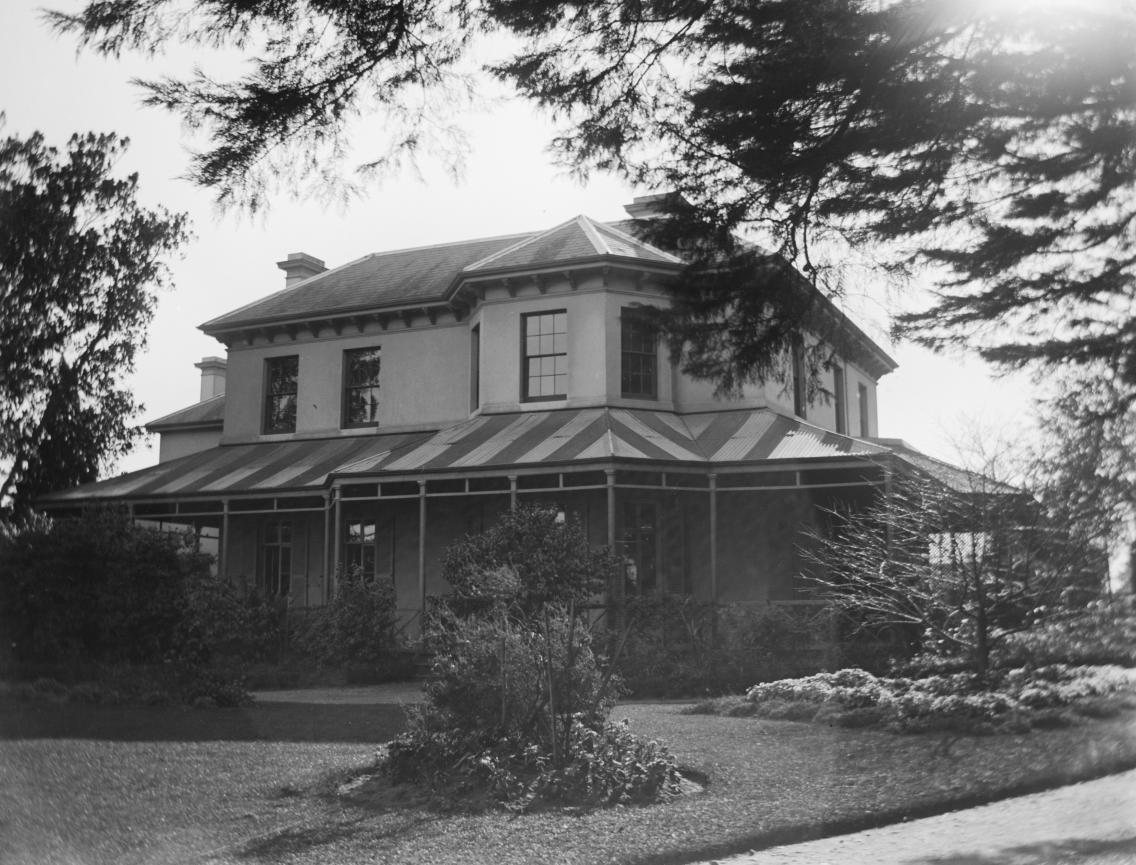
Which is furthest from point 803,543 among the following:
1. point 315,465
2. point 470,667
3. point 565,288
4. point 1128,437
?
point 1128,437

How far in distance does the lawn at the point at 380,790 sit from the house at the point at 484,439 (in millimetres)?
6484

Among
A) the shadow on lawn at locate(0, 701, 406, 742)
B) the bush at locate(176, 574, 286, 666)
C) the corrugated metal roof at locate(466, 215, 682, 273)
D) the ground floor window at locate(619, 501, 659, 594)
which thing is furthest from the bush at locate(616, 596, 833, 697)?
the corrugated metal roof at locate(466, 215, 682, 273)

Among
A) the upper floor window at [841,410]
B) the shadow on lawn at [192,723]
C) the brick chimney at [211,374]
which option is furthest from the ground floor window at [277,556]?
the upper floor window at [841,410]

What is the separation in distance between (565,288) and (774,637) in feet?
24.8

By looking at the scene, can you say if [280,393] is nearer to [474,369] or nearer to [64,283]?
[474,369]

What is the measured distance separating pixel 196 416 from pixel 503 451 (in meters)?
11.1

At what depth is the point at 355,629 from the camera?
17453mm

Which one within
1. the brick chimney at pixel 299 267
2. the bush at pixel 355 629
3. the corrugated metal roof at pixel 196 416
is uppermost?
the brick chimney at pixel 299 267

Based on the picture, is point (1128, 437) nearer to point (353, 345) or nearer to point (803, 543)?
point (803, 543)

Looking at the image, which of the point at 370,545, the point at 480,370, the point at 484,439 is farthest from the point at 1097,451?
the point at 370,545

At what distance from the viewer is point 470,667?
8.23 meters

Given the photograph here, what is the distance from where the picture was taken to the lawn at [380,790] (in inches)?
250

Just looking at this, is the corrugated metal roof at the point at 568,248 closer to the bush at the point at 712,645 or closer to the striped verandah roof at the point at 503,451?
the striped verandah roof at the point at 503,451

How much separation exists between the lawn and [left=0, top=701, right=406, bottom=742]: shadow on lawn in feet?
0.10
